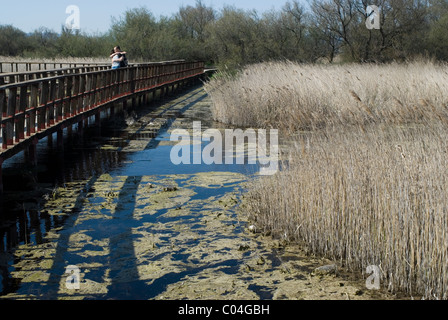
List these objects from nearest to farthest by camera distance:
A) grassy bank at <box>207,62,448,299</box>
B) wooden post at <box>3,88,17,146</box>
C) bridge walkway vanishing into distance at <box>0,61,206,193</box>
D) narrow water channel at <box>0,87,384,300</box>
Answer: grassy bank at <box>207,62,448,299</box>
narrow water channel at <box>0,87,384,300</box>
wooden post at <box>3,88,17,146</box>
bridge walkway vanishing into distance at <box>0,61,206,193</box>

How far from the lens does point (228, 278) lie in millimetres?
6051

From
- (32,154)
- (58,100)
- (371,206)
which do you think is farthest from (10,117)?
(371,206)

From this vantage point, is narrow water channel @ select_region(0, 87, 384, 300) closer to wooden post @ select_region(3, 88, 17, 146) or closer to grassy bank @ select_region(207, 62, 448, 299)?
grassy bank @ select_region(207, 62, 448, 299)

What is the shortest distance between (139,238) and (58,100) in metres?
6.34

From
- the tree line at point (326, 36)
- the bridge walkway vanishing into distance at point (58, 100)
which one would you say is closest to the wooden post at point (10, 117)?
the bridge walkway vanishing into distance at point (58, 100)

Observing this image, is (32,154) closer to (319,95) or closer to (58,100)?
(58,100)

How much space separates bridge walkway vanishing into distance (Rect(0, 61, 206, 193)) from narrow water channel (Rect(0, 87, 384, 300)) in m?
0.68

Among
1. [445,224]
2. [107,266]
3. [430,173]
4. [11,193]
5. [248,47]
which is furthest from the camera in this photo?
[248,47]

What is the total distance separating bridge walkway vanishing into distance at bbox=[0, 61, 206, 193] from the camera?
952 cm

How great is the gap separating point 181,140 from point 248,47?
72.4 feet

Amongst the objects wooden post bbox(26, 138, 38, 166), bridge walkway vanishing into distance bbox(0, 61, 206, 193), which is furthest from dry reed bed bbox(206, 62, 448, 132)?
wooden post bbox(26, 138, 38, 166)
